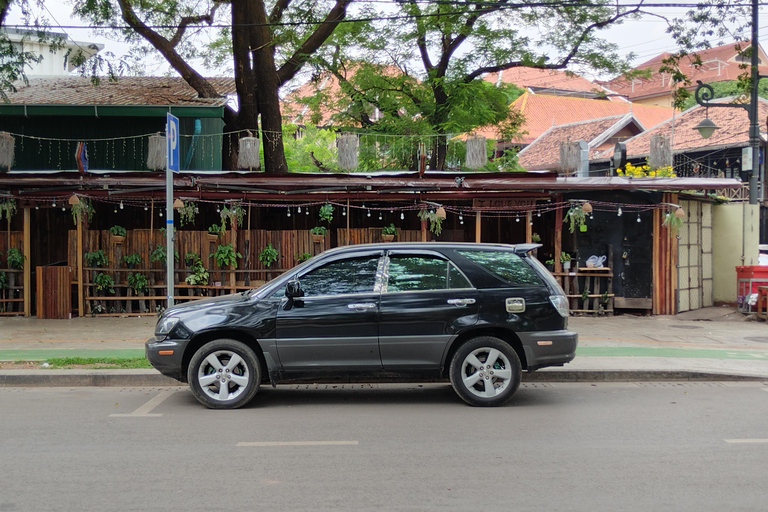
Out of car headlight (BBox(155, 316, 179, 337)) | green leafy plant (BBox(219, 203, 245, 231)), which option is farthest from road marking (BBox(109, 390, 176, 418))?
green leafy plant (BBox(219, 203, 245, 231))

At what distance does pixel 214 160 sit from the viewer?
1845 centimetres

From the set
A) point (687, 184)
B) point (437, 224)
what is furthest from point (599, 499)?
point (687, 184)

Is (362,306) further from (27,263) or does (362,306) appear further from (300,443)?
(27,263)

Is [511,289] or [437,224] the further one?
[437,224]

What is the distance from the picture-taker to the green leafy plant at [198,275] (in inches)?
574

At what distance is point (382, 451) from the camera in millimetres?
6121

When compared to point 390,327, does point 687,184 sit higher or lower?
higher

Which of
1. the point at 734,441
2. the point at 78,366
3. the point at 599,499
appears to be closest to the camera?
the point at 599,499

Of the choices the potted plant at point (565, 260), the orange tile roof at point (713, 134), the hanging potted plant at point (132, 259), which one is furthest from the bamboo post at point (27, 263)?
the orange tile roof at point (713, 134)

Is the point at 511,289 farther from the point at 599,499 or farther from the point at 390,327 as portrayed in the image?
the point at 599,499

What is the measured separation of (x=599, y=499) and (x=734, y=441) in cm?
229

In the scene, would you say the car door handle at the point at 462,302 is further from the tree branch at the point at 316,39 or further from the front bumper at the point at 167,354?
the tree branch at the point at 316,39

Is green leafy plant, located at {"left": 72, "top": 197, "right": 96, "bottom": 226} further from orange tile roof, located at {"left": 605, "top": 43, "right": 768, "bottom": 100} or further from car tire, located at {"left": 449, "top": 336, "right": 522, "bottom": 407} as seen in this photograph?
orange tile roof, located at {"left": 605, "top": 43, "right": 768, "bottom": 100}

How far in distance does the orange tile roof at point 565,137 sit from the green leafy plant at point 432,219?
21.0m
